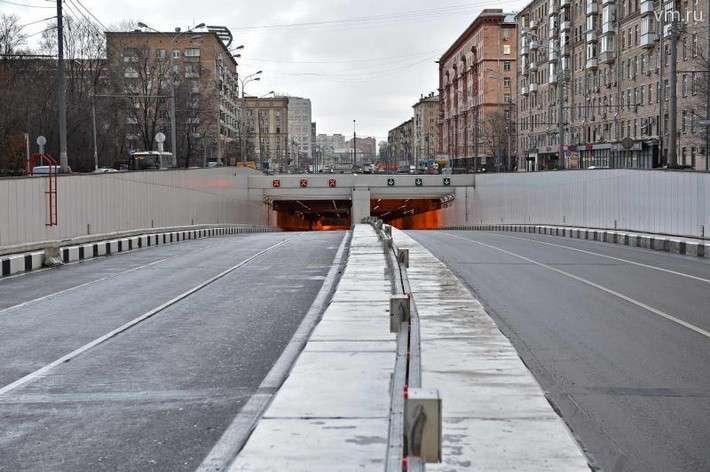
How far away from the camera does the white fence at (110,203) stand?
24.9m

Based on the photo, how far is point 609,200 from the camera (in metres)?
40.3

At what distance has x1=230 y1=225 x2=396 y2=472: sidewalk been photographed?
6.41m

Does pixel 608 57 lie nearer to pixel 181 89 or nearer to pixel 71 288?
pixel 181 89

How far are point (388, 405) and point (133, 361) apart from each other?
4191 millimetres

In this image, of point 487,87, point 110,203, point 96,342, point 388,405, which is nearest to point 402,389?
point 388,405

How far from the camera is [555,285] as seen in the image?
19.0 metres

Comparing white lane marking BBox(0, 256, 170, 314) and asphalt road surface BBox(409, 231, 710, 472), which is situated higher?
white lane marking BBox(0, 256, 170, 314)

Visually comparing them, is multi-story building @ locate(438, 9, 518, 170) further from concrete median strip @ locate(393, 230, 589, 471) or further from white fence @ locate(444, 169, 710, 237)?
concrete median strip @ locate(393, 230, 589, 471)

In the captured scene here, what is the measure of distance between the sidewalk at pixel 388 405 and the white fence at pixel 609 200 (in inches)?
805

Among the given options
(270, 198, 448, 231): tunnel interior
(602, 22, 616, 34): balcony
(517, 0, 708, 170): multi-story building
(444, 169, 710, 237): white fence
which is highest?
(602, 22, 616, 34): balcony

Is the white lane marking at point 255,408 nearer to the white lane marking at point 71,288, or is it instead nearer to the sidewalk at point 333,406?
the sidewalk at point 333,406

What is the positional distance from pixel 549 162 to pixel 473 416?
9413 cm

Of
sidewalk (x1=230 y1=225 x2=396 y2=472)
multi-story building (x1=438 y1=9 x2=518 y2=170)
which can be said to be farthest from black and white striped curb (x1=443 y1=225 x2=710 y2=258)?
multi-story building (x1=438 y1=9 x2=518 y2=170)

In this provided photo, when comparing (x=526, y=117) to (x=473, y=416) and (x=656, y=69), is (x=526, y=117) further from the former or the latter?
(x=473, y=416)
